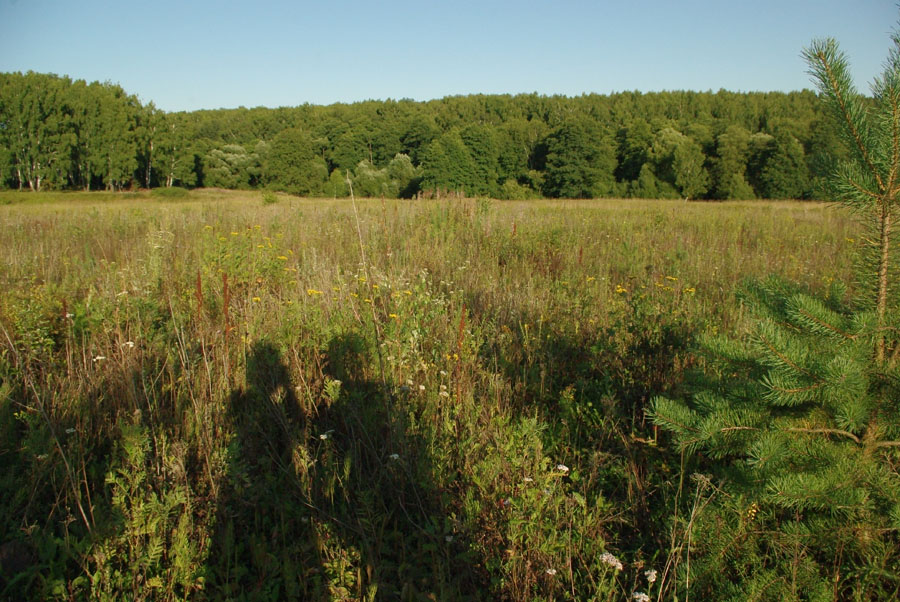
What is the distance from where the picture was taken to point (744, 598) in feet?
5.24

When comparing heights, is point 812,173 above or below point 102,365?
above

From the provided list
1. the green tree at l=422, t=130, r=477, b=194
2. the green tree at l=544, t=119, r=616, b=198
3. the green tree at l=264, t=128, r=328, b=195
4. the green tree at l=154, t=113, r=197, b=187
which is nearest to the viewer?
the green tree at l=264, t=128, r=328, b=195

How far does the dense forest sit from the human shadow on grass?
41027mm

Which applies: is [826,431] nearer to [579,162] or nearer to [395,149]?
[579,162]

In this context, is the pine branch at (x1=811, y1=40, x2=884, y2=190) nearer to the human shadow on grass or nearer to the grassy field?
the grassy field

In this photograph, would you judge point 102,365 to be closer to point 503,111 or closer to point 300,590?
point 300,590

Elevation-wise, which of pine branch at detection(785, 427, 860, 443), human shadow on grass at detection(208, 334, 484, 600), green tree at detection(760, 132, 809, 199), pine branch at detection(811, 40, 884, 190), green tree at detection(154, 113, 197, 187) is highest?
green tree at detection(154, 113, 197, 187)

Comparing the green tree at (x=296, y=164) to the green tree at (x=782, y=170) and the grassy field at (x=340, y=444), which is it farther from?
the grassy field at (x=340, y=444)

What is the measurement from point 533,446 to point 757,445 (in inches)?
39.8

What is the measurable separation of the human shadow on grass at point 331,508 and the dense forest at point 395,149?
41.0m

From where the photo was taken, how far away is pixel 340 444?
2.63 m

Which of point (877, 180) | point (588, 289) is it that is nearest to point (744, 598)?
point (877, 180)

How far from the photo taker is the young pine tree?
5.18 ft

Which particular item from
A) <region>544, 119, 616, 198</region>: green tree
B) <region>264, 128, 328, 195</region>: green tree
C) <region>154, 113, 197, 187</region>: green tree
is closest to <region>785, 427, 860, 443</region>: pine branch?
<region>264, 128, 328, 195</region>: green tree
